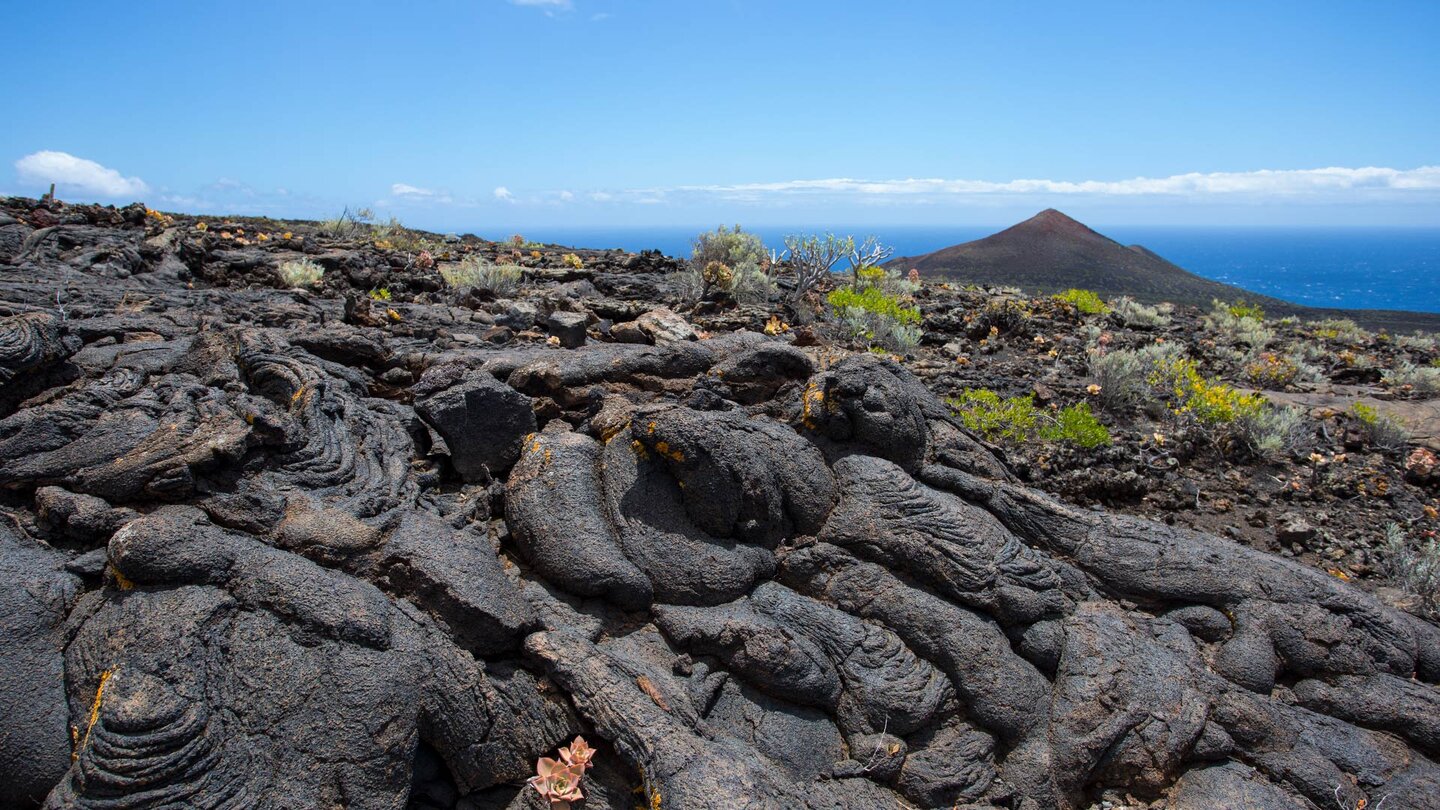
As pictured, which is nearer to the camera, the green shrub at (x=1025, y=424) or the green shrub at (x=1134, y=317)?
the green shrub at (x=1025, y=424)

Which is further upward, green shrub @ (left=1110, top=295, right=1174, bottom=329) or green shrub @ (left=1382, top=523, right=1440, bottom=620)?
green shrub @ (left=1110, top=295, right=1174, bottom=329)

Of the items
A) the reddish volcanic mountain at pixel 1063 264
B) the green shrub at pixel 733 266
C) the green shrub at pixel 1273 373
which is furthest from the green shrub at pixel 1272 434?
the reddish volcanic mountain at pixel 1063 264

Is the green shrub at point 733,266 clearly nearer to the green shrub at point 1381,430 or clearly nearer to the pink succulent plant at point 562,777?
the green shrub at point 1381,430

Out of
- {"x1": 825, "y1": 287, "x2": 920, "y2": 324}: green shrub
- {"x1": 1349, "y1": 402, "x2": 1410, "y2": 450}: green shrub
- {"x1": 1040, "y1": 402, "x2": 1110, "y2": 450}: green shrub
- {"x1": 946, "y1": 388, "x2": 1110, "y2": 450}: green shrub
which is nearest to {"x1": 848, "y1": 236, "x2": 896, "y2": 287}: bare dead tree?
{"x1": 825, "y1": 287, "x2": 920, "y2": 324}: green shrub

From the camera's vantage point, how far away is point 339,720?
14.3 feet

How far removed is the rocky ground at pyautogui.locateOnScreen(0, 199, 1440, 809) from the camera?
4.38m

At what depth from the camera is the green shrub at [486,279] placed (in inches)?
499

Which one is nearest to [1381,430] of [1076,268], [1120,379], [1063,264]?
[1120,379]

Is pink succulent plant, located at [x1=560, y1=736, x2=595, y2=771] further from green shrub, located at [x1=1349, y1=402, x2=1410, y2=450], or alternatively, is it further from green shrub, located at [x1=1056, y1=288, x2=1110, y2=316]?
green shrub, located at [x1=1056, y1=288, x2=1110, y2=316]

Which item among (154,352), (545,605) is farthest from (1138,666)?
(154,352)

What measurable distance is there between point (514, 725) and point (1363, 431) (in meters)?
12.2

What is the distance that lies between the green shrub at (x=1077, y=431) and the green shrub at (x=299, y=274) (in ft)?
35.0

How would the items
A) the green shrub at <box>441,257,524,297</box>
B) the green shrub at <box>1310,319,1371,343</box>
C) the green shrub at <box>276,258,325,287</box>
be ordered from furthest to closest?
the green shrub at <box>1310,319,1371,343</box> < the green shrub at <box>441,257,524,297</box> < the green shrub at <box>276,258,325,287</box>

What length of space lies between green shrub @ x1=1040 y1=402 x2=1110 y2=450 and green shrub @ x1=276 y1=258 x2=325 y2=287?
35.0 feet
